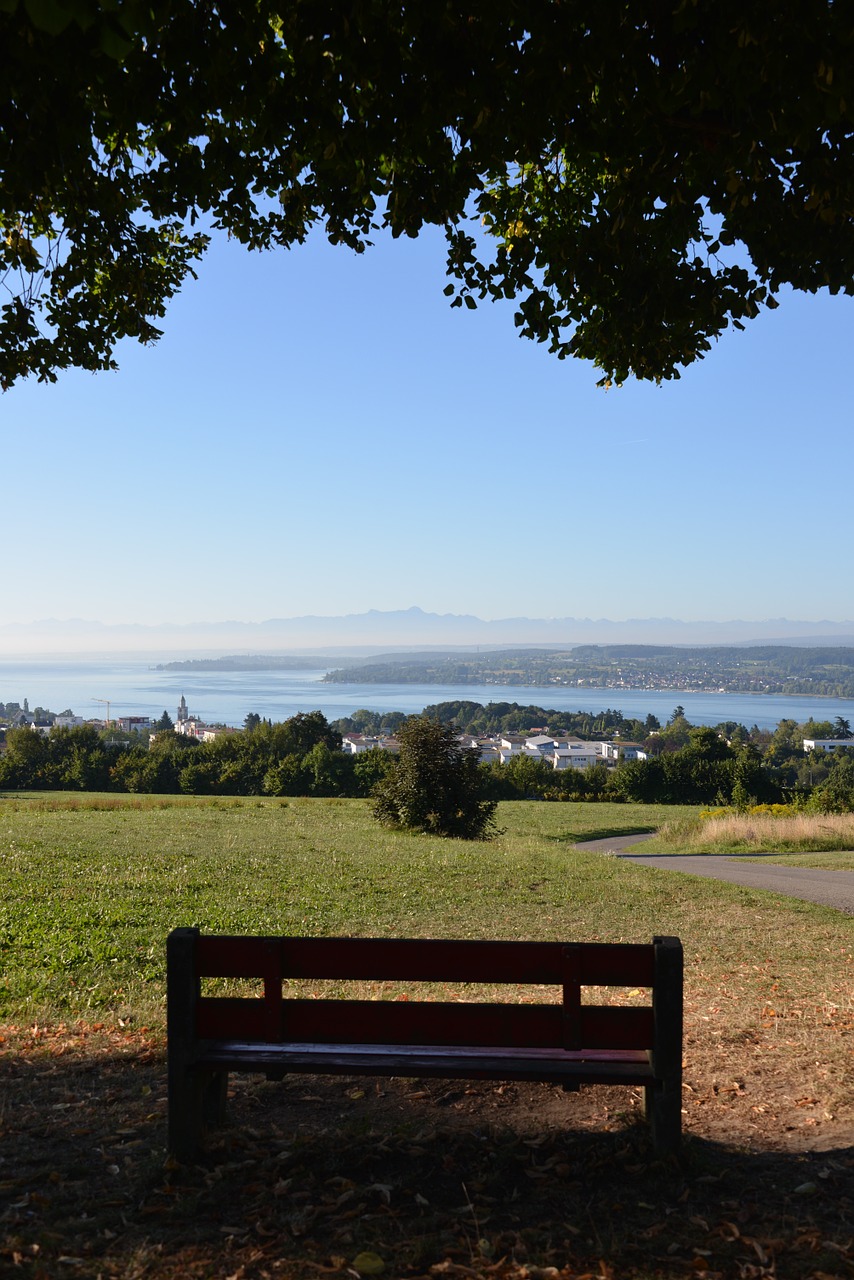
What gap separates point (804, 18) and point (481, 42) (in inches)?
69.6

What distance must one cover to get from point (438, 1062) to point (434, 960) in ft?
1.46

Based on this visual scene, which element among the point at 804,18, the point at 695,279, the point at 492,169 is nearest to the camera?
the point at 804,18

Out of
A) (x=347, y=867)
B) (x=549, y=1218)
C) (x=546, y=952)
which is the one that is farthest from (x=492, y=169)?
(x=347, y=867)

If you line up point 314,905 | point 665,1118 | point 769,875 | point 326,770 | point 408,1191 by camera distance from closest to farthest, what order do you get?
point 408,1191 < point 665,1118 < point 314,905 < point 769,875 < point 326,770

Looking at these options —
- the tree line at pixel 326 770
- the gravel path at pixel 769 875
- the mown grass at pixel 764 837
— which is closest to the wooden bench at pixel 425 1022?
the gravel path at pixel 769 875

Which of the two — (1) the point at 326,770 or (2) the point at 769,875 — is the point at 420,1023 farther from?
(1) the point at 326,770

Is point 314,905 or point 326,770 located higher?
point 314,905

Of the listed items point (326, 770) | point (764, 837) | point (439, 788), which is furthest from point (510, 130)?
point (326, 770)

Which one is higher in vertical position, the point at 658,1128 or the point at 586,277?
the point at 586,277

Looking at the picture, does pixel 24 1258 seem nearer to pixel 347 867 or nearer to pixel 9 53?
pixel 9 53

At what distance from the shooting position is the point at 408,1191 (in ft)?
12.9

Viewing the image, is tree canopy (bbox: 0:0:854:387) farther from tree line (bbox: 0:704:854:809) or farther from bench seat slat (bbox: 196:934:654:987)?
tree line (bbox: 0:704:854:809)

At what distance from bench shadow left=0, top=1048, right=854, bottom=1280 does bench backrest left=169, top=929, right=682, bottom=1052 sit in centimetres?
59

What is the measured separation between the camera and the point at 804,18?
15.3ft
